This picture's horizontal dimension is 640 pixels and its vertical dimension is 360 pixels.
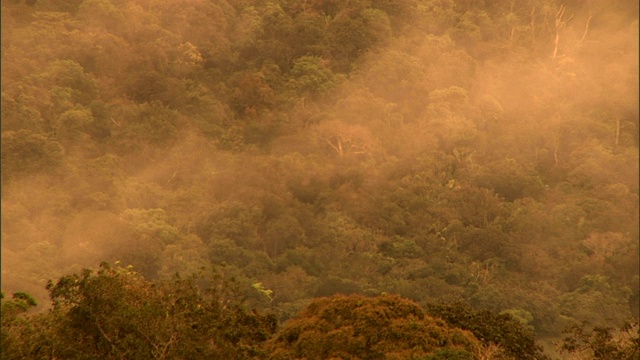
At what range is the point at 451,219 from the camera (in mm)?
70562

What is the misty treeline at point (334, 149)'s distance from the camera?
62906mm

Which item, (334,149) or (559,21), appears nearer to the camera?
(334,149)

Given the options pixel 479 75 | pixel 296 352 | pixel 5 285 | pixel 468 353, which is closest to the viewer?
pixel 468 353

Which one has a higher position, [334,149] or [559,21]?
[559,21]

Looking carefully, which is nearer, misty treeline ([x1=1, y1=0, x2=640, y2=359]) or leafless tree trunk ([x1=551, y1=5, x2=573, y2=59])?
misty treeline ([x1=1, y1=0, x2=640, y2=359])

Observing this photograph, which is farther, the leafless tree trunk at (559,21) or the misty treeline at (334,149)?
the leafless tree trunk at (559,21)

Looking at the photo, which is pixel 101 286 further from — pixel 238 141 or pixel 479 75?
pixel 479 75

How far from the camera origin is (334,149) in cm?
7894

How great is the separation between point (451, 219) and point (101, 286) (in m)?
53.2

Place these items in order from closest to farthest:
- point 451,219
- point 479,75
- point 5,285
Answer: point 5,285 → point 451,219 → point 479,75

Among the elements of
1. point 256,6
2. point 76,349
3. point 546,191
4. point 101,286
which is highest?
point 101,286

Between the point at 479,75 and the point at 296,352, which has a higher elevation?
the point at 296,352

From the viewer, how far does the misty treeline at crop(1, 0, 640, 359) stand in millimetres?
62906

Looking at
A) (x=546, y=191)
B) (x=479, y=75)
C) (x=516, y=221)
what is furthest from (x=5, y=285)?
(x=479, y=75)
